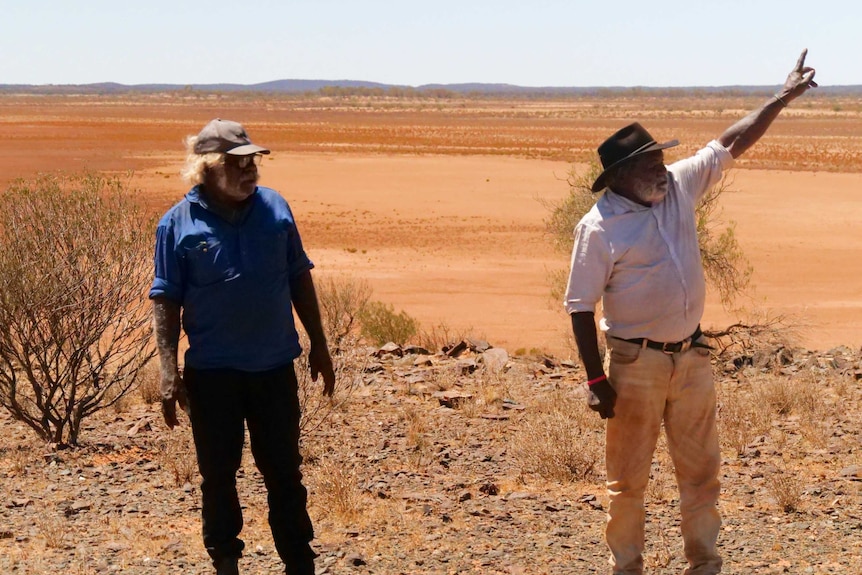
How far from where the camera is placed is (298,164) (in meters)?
45.5

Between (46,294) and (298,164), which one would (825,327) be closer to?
(46,294)

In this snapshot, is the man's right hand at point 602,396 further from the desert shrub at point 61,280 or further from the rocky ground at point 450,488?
the desert shrub at point 61,280

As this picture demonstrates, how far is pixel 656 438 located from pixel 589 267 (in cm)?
75

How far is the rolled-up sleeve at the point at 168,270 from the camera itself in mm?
4078

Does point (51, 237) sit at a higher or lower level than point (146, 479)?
higher

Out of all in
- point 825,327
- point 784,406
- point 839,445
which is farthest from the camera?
point 825,327

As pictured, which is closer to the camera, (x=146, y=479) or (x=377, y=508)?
(x=377, y=508)

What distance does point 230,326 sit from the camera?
407cm

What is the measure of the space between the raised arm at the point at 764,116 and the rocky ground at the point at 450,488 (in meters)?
1.81

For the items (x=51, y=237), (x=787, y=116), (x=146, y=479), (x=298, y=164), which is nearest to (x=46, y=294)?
(x=51, y=237)

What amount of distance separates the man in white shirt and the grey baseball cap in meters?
1.30

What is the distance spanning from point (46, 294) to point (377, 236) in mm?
18880

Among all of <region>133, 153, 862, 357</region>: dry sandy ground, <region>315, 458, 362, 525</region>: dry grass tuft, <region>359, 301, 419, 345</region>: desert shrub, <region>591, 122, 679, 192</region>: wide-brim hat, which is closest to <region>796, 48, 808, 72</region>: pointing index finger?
<region>591, 122, 679, 192</region>: wide-brim hat

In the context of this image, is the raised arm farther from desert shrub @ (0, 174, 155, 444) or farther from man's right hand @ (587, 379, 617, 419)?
desert shrub @ (0, 174, 155, 444)
